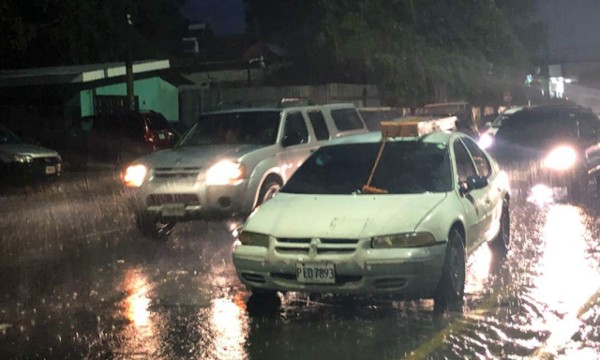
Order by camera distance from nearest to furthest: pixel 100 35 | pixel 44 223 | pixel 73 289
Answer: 1. pixel 73 289
2. pixel 44 223
3. pixel 100 35

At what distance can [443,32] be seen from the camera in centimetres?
3738

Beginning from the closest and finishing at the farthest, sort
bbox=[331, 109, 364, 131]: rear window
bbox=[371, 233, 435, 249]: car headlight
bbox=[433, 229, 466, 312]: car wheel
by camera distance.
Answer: bbox=[371, 233, 435, 249]: car headlight → bbox=[433, 229, 466, 312]: car wheel → bbox=[331, 109, 364, 131]: rear window

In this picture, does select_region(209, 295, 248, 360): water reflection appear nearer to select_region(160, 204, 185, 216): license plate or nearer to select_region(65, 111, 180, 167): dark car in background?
select_region(160, 204, 185, 216): license plate

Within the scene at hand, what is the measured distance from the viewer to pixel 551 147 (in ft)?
48.2

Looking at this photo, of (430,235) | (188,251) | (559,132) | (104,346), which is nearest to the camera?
(104,346)

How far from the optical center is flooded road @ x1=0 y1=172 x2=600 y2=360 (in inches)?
246

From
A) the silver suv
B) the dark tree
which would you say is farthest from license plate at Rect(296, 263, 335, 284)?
the dark tree

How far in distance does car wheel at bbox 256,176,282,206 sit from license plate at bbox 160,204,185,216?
1043mm

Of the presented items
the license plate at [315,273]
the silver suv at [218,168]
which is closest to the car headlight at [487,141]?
the silver suv at [218,168]

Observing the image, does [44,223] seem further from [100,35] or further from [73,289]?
[100,35]

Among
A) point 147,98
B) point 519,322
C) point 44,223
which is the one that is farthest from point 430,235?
point 147,98

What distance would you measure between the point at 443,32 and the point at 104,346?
107 ft

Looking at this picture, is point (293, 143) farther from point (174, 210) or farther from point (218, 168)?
point (174, 210)

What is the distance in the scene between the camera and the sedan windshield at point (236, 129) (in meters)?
12.3
